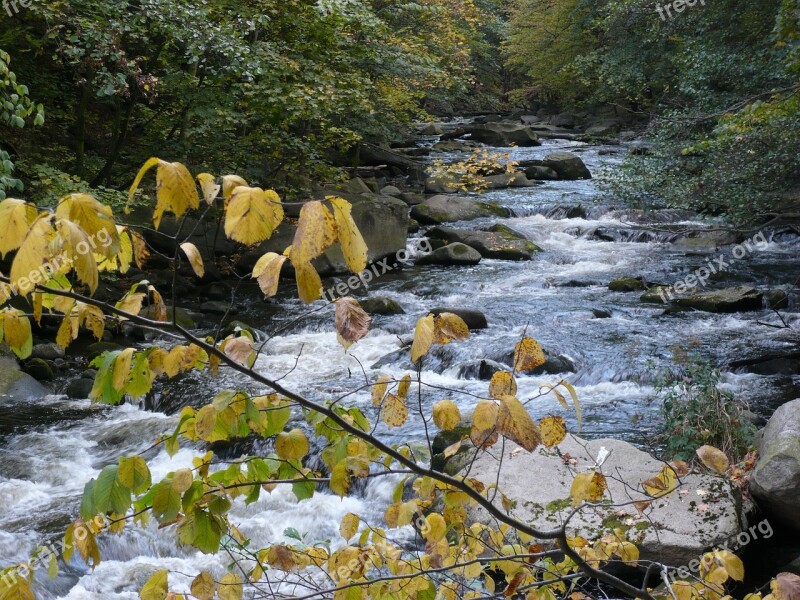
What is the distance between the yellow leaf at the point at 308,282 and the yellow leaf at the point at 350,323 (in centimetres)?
12

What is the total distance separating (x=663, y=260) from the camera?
13.2 m

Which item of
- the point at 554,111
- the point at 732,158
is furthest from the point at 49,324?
the point at 554,111

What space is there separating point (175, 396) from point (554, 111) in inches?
1296

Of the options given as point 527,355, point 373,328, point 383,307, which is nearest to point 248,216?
point 527,355

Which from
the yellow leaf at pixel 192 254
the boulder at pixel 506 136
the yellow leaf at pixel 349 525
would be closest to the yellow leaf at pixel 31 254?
the yellow leaf at pixel 192 254

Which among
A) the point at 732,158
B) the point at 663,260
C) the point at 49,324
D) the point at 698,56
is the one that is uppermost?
the point at 698,56

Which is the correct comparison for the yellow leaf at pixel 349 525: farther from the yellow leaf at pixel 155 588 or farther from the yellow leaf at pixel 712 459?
the yellow leaf at pixel 712 459

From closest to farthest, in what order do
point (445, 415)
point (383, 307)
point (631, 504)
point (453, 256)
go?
point (445, 415), point (631, 504), point (383, 307), point (453, 256)

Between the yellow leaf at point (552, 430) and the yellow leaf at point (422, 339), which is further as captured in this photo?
the yellow leaf at point (552, 430)

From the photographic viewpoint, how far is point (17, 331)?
156cm

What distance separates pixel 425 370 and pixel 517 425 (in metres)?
7.38

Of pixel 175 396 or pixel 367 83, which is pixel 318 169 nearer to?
pixel 367 83

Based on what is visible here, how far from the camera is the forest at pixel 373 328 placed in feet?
5.28

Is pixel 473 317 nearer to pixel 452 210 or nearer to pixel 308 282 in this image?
pixel 452 210
